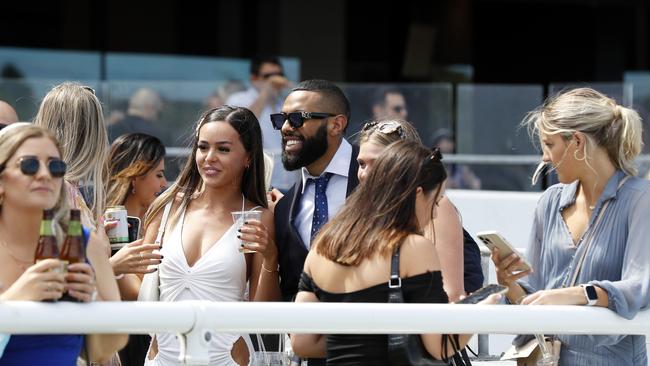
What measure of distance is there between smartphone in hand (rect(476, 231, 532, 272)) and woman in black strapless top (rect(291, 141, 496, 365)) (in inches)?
11.5

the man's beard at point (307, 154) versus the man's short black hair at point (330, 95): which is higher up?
the man's short black hair at point (330, 95)

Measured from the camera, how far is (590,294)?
13.2ft

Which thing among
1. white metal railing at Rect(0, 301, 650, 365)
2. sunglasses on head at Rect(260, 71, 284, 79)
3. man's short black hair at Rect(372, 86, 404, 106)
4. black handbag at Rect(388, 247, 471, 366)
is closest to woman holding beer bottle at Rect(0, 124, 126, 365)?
white metal railing at Rect(0, 301, 650, 365)

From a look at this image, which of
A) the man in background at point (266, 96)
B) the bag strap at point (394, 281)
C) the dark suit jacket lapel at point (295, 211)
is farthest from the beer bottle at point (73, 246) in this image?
the man in background at point (266, 96)

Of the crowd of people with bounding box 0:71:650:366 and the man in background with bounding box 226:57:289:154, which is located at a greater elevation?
the man in background with bounding box 226:57:289:154

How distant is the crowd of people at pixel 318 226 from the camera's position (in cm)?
369

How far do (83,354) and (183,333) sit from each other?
1.67 ft

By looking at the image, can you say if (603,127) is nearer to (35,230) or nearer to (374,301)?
(374,301)

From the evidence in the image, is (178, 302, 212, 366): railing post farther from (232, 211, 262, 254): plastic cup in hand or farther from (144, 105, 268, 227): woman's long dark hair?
(144, 105, 268, 227): woman's long dark hair

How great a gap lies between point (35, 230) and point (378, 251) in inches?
40.5

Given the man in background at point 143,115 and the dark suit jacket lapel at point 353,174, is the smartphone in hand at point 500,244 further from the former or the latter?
the man in background at point 143,115

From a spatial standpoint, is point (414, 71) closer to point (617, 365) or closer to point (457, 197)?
point (457, 197)

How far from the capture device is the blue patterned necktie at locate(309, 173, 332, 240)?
4965 millimetres

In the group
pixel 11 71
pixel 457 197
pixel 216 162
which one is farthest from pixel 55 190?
pixel 11 71
